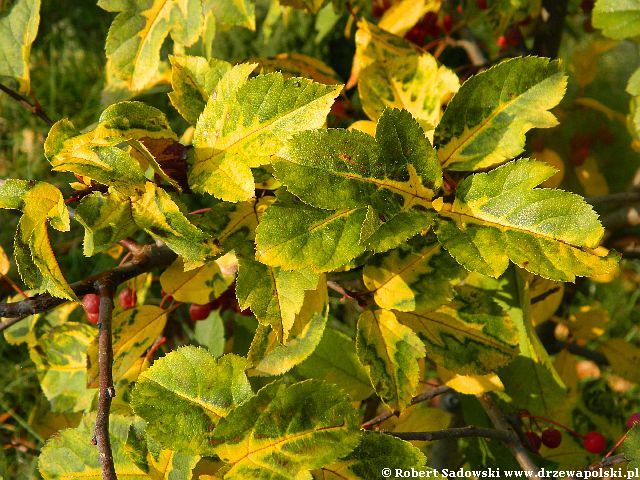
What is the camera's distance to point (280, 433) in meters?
0.65

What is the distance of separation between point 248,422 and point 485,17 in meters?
1.02

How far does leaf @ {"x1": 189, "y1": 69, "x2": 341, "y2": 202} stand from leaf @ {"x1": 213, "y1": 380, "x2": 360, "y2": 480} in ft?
0.63

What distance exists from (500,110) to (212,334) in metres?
0.60

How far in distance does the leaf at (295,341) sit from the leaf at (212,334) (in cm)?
31

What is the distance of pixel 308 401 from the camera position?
66 cm

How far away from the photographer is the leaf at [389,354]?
75cm

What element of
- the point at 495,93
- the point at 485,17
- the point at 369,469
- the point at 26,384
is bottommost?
the point at 26,384

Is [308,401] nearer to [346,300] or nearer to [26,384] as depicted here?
[346,300]

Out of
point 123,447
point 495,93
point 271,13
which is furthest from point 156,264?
point 271,13

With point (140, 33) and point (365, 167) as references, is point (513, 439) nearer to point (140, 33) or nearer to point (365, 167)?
point (365, 167)

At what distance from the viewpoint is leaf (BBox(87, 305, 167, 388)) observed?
0.91m

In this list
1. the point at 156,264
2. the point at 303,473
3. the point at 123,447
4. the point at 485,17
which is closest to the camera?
the point at 303,473

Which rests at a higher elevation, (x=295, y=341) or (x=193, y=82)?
(x=193, y=82)

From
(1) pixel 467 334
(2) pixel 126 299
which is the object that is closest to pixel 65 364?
(2) pixel 126 299
